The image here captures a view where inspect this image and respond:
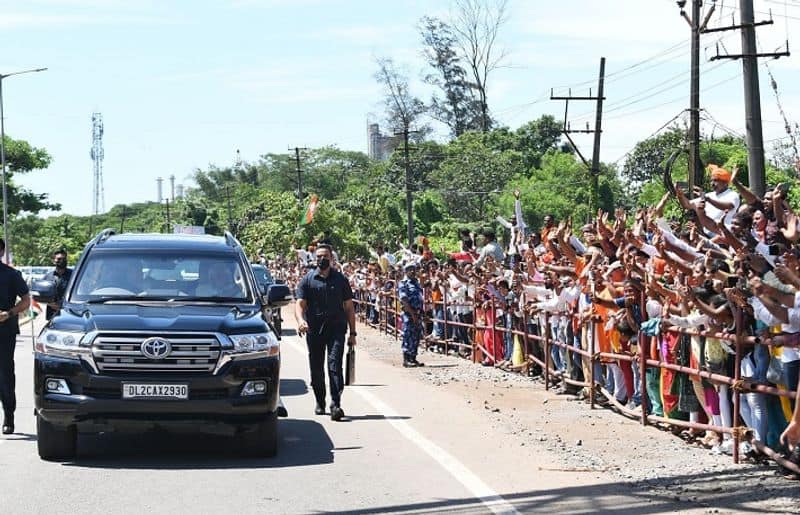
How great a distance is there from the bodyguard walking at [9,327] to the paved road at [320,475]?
0.32 meters

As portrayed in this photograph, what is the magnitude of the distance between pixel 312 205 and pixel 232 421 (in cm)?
4588

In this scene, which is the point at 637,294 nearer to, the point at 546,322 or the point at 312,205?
the point at 546,322

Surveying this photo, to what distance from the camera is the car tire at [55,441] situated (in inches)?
392

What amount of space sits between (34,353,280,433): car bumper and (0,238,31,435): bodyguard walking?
216 centimetres

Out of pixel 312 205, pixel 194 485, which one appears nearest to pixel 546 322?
pixel 194 485

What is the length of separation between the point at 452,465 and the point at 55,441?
129 inches

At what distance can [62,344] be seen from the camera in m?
9.83

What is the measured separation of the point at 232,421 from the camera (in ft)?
32.6

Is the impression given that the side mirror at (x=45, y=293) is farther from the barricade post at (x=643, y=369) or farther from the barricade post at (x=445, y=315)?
the barricade post at (x=445, y=315)

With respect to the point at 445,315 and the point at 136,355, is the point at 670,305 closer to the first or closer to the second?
the point at 136,355

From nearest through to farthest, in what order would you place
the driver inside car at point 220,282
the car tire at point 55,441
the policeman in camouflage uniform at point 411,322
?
the car tire at point 55,441
the driver inside car at point 220,282
the policeman in camouflage uniform at point 411,322

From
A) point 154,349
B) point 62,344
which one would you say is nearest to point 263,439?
point 154,349

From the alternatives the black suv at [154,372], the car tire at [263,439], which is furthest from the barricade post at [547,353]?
the car tire at [263,439]

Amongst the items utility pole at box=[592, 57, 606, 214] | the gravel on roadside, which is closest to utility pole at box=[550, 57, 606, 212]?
utility pole at box=[592, 57, 606, 214]
